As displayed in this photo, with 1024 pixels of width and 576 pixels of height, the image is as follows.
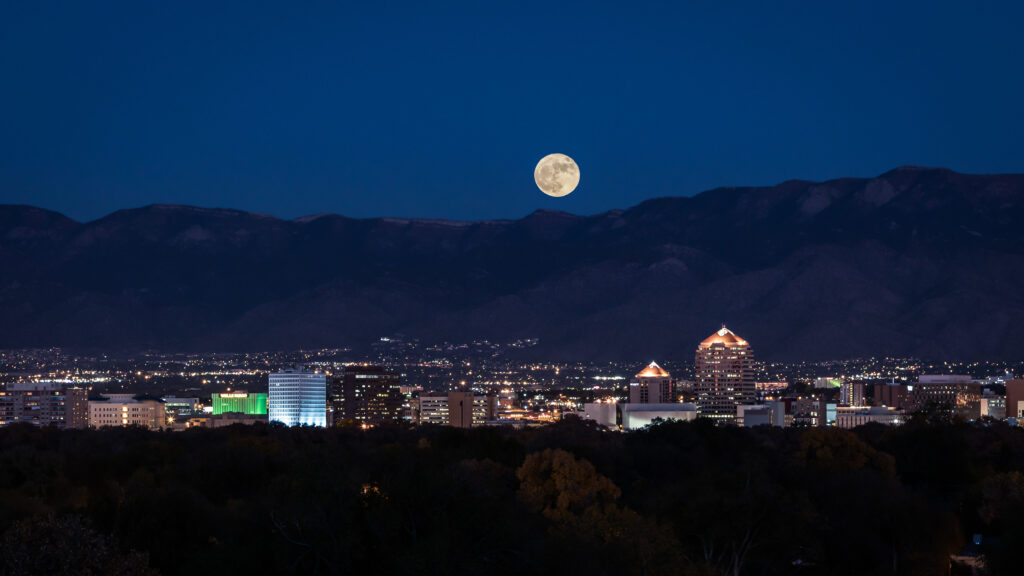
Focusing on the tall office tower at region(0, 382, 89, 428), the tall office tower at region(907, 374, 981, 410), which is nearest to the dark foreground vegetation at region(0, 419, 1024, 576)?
the tall office tower at region(0, 382, 89, 428)

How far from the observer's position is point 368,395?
16375 cm

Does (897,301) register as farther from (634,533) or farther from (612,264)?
(634,533)

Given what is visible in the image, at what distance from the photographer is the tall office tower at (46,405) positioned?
485 ft

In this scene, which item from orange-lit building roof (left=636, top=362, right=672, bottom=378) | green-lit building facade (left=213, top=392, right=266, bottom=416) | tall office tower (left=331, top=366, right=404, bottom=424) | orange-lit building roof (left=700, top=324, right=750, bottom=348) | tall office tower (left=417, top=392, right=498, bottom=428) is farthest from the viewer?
orange-lit building roof (left=700, top=324, right=750, bottom=348)

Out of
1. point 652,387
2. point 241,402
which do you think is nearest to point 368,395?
point 241,402

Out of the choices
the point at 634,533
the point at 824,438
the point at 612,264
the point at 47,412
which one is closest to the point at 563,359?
the point at 612,264

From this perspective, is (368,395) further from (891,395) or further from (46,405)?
(891,395)

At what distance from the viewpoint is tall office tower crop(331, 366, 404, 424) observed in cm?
16250

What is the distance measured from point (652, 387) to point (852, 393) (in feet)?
78.9

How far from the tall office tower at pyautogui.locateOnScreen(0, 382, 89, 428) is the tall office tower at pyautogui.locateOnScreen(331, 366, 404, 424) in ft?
92.4

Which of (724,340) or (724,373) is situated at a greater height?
(724,340)

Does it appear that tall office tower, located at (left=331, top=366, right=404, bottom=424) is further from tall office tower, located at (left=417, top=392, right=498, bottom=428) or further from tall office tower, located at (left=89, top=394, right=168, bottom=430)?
tall office tower, located at (left=89, top=394, right=168, bottom=430)

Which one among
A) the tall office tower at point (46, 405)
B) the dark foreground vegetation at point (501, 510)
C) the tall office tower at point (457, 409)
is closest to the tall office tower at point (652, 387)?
the tall office tower at point (457, 409)

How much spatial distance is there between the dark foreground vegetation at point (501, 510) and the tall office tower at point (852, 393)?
104777 millimetres
